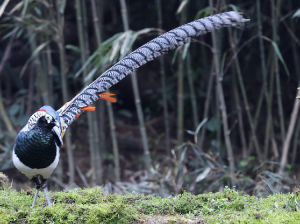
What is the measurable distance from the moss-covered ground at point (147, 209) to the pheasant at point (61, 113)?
0.85 ft

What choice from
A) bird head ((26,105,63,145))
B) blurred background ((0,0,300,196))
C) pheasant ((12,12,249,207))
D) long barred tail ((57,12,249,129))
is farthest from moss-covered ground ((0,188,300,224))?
blurred background ((0,0,300,196))

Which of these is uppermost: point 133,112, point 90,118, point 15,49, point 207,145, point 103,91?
point 15,49

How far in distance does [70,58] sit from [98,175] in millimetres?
3380

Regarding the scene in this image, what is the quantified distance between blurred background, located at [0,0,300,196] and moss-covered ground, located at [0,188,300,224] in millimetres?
1118

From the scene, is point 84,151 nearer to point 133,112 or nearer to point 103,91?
point 133,112

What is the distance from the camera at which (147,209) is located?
2881 mm

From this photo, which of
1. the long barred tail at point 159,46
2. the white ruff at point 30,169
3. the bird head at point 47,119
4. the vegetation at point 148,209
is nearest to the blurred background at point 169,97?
the long barred tail at point 159,46

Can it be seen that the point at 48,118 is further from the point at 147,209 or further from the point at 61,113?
the point at 147,209

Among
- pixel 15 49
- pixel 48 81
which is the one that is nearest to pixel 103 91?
pixel 48 81

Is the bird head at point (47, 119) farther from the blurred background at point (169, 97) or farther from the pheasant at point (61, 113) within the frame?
the blurred background at point (169, 97)

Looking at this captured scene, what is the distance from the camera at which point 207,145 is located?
700 centimetres

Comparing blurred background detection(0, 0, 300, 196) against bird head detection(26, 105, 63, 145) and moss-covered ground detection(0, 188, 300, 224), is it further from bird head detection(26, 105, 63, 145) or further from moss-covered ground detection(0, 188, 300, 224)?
bird head detection(26, 105, 63, 145)

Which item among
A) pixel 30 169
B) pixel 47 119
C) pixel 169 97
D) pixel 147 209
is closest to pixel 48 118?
pixel 47 119

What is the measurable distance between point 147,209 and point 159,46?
1427 mm
